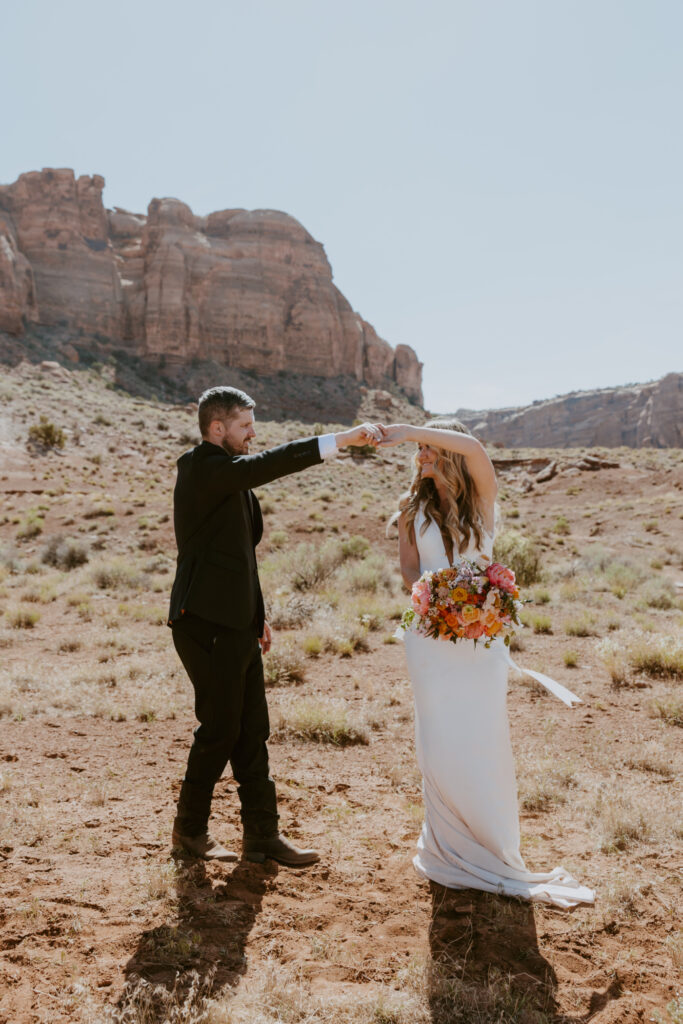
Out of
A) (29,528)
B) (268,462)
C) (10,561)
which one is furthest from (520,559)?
(29,528)

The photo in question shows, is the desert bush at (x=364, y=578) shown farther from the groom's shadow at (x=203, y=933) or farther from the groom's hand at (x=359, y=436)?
the groom's hand at (x=359, y=436)

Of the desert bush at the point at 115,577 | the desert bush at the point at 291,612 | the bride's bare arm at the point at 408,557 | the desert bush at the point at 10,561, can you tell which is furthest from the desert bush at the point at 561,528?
the bride's bare arm at the point at 408,557

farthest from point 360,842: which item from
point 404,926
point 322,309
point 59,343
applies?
point 322,309

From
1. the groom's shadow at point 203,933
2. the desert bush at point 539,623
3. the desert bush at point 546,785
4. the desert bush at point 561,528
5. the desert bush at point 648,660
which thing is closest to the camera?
the groom's shadow at point 203,933

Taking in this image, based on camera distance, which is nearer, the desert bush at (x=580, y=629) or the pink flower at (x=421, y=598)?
the pink flower at (x=421, y=598)

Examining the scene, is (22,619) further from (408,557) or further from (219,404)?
(408,557)

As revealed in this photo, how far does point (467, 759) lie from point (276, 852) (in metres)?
A: 1.34

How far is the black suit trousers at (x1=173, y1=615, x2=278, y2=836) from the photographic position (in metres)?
3.44

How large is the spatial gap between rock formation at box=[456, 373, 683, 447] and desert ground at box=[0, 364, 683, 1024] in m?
84.5

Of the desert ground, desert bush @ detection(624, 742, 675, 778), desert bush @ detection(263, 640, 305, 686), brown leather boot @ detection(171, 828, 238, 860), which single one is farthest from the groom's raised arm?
desert bush @ detection(263, 640, 305, 686)

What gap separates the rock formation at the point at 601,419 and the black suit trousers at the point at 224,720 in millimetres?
90484

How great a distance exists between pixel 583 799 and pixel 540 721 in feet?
6.14

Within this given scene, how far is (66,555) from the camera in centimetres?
1648

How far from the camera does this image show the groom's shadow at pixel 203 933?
8.98 feet
